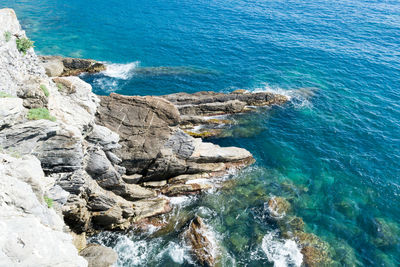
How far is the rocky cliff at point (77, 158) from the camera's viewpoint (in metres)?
15.6

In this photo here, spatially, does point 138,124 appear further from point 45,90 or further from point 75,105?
point 45,90

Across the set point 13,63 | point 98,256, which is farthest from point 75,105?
point 98,256

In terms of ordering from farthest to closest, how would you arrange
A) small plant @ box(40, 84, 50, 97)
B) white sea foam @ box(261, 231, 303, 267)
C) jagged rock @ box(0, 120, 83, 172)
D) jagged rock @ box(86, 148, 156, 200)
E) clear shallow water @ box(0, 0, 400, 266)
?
1. clear shallow water @ box(0, 0, 400, 266)
2. jagged rock @ box(86, 148, 156, 200)
3. white sea foam @ box(261, 231, 303, 267)
4. small plant @ box(40, 84, 50, 97)
5. jagged rock @ box(0, 120, 83, 172)

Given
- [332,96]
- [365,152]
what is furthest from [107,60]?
[365,152]

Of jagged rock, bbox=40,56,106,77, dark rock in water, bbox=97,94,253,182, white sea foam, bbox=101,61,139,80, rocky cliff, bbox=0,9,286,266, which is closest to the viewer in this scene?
rocky cliff, bbox=0,9,286,266

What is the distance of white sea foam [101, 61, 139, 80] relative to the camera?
60750 millimetres

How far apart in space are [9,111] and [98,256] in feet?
48.5

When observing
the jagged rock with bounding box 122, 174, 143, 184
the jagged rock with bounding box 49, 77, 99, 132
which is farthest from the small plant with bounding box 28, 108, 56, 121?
the jagged rock with bounding box 122, 174, 143, 184

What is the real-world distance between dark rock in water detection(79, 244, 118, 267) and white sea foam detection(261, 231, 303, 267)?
15576mm

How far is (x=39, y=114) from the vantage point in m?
23.1

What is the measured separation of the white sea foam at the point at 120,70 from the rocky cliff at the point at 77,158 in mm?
21714

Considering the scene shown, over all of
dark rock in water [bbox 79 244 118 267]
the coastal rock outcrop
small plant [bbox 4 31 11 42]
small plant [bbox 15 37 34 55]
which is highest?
small plant [bbox 4 31 11 42]

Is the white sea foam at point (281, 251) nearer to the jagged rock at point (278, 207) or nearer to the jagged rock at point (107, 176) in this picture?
the jagged rock at point (278, 207)

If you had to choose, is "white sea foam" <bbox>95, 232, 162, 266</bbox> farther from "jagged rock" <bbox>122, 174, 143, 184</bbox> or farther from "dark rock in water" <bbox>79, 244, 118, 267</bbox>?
"jagged rock" <bbox>122, 174, 143, 184</bbox>
